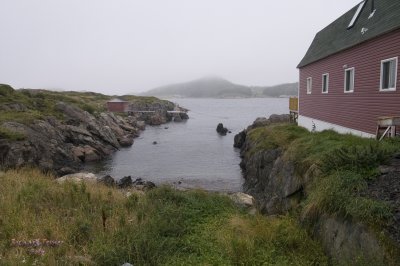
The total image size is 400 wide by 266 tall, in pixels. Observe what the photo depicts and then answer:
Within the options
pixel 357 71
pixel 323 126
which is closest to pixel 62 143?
pixel 323 126

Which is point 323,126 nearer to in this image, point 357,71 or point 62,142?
point 357,71

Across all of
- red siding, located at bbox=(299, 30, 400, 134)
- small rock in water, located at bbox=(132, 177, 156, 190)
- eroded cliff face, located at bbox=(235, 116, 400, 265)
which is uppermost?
red siding, located at bbox=(299, 30, 400, 134)

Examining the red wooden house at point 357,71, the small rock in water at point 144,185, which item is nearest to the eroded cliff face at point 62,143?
the small rock in water at point 144,185

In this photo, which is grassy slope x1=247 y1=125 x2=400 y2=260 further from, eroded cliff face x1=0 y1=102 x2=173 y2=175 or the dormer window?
eroded cliff face x1=0 y1=102 x2=173 y2=175

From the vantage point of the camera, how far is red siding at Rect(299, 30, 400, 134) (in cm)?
1372

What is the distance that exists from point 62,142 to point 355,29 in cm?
2590

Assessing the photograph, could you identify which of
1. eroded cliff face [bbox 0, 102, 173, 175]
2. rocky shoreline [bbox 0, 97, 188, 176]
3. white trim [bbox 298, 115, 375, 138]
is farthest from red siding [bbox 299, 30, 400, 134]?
eroded cliff face [bbox 0, 102, 173, 175]

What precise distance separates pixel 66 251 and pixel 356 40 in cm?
1561

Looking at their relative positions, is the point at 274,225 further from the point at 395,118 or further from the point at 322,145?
the point at 395,118

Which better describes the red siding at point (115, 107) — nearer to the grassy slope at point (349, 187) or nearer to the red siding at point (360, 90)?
the red siding at point (360, 90)

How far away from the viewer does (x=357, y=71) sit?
16.5 m

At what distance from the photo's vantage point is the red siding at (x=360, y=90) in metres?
13.7

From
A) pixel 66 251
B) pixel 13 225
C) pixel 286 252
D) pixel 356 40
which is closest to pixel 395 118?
pixel 356 40

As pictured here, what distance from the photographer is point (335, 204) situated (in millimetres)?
7762
